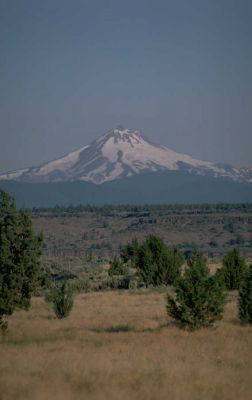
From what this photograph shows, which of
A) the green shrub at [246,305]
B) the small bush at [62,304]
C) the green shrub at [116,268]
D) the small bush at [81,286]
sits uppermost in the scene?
the green shrub at [246,305]

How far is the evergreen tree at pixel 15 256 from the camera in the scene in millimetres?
18578

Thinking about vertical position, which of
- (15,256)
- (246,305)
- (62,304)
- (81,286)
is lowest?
(81,286)

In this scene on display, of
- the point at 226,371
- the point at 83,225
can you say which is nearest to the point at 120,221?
the point at 83,225

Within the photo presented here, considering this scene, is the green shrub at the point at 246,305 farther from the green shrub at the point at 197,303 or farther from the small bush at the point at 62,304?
the small bush at the point at 62,304

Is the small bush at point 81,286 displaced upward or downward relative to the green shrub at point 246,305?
downward

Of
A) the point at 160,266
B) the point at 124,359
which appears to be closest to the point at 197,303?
the point at 124,359

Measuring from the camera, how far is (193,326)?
64.4ft

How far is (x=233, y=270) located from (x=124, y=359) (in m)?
21.2

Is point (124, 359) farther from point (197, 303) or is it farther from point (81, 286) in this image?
point (81, 286)

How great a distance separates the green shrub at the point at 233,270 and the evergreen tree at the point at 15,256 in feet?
56.8

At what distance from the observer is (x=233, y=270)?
34.4m

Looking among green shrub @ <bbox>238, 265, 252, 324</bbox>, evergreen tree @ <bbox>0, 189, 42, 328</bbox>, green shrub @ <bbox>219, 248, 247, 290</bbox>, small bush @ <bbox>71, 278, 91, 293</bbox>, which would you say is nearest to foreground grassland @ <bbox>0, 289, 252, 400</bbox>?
green shrub @ <bbox>238, 265, 252, 324</bbox>

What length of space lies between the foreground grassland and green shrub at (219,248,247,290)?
405 inches

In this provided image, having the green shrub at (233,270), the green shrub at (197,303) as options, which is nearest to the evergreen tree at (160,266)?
the green shrub at (233,270)
